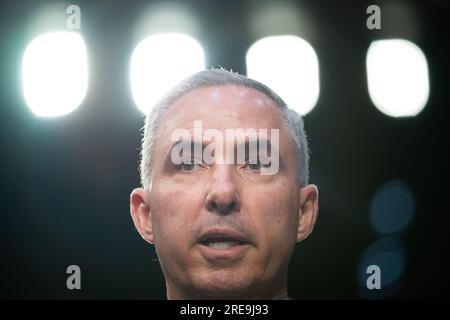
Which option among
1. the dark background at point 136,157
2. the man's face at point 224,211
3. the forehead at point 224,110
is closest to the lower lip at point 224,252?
the man's face at point 224,211

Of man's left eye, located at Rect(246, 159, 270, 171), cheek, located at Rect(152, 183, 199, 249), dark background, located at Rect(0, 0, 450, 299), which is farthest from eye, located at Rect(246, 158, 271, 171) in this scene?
dark background, located at Rect(0, 0, 450, 299)

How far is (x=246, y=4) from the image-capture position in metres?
2.55

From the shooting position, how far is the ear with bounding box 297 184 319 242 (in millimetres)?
2078

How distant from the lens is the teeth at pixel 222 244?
1923mm

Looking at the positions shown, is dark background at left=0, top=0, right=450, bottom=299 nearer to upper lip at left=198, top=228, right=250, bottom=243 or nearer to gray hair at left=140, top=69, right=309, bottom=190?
gray hair at left=140, top=69, right=309, bottom=190

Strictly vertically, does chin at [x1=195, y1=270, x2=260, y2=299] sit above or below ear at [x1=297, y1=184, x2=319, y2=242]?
below

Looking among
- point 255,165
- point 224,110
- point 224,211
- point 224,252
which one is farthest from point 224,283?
point 224,110

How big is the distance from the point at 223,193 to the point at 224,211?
0.06 m

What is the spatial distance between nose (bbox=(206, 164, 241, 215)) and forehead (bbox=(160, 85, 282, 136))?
167 mm

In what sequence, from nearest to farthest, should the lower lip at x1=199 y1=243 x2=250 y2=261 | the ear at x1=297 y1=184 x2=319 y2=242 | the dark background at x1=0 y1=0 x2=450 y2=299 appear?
the lower lip at x1=199 y1=243 x2=250 y2=261
the ear at x1=297 y1=184 x2=319 y2=242
the dark background at x1=0 y1=0 x2=450 y2=299

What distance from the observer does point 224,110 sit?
6.60ft

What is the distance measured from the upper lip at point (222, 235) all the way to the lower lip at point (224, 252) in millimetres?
23

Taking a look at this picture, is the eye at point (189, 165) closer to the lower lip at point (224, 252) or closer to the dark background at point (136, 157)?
the lower lip at point (224, 252)
